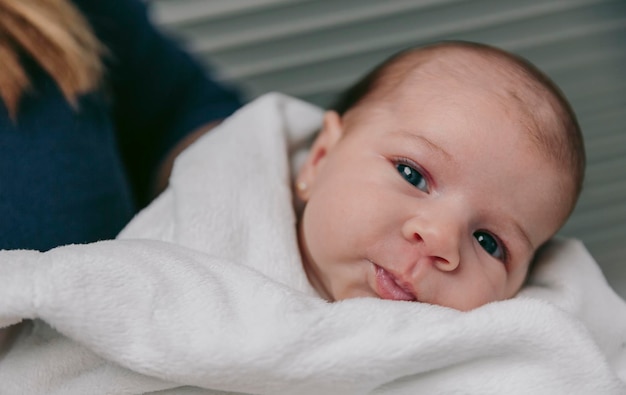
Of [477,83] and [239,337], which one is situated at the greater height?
[477,83]

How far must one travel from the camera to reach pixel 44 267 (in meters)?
0.59

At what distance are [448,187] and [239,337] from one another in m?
0.28

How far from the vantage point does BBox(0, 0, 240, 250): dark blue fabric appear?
0.75m

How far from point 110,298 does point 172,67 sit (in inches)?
21.3

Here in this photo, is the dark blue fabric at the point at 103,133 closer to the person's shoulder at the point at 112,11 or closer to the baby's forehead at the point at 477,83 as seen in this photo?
the person's shoulder at the point at 112,11

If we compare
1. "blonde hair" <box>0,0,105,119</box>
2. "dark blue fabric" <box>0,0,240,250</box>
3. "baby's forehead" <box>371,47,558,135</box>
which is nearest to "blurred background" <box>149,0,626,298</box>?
"dark blue fabric" <box>0,0,240,250</box>

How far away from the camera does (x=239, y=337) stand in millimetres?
594

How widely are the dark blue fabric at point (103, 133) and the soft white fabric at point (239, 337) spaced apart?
0.45 feet

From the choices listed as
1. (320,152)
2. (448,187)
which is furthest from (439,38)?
(448,187)

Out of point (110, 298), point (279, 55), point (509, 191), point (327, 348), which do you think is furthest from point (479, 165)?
point (279, 55)

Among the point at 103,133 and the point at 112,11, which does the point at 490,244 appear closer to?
the point at 103,133

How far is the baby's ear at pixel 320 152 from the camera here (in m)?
0.86

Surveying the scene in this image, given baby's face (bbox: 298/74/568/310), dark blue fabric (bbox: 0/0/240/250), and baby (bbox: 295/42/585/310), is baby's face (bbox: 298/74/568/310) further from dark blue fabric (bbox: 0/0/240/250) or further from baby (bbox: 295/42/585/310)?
dark blue fabric (bbox: 0/0/240/250)

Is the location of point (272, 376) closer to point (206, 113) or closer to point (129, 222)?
point (129, 222)
